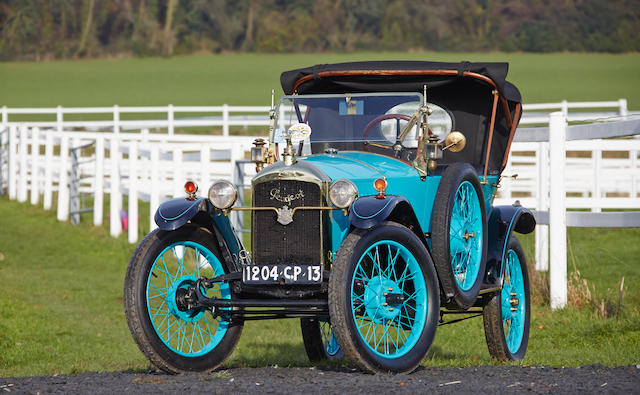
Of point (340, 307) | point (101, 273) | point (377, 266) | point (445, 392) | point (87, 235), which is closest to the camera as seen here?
point (445, 392)

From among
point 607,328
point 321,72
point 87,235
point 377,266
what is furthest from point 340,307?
point 87,235

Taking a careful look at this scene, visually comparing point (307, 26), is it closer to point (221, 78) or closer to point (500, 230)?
point (221, 78)

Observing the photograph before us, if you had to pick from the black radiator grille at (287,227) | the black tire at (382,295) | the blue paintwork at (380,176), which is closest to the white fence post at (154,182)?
the blue paintwork at (380,176)

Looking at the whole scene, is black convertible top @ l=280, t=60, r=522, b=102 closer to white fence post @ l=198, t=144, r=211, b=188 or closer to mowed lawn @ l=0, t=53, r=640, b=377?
mowed lawn @ l=0, t=53, r=640, b=377

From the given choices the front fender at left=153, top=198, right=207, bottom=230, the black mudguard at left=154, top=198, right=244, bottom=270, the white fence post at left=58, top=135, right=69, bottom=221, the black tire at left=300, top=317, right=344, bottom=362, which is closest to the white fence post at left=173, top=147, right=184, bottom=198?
the white fence post at left=58, top=135, right=69, bottom=221

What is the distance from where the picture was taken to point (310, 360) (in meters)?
9.12

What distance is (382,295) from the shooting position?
7.30m

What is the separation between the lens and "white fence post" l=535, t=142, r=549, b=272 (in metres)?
12.8

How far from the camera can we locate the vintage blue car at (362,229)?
727cm

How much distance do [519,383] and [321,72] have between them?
3479 millimetres

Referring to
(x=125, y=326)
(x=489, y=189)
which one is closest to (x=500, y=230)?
(x=489, y=189)

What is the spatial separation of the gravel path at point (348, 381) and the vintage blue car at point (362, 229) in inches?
9.6

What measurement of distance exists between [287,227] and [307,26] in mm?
68512

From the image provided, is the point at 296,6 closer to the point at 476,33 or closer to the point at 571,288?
the point at 476,33
